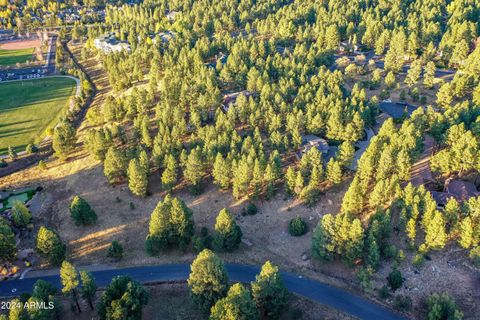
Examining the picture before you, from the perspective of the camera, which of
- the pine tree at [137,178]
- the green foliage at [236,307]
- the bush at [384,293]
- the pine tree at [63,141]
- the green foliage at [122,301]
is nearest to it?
the green foliage at [236,307]

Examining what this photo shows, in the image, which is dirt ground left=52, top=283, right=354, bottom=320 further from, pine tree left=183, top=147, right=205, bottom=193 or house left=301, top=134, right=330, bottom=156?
house left=301, top=134, right=330, bottom=156

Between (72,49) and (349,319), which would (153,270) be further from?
(72,49)

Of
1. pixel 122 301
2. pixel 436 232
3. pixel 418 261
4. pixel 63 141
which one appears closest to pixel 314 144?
Result: pixel 436 232

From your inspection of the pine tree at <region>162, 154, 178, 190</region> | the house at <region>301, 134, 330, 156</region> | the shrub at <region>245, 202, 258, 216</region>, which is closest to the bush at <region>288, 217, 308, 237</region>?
the shrub at <region>245, 202, 258, 216</region>

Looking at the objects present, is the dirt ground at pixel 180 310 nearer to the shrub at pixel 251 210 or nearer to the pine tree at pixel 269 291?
the pine tree at pixel 269 291

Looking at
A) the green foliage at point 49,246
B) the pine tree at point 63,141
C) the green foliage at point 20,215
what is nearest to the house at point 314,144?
the green foliage at point 49,246

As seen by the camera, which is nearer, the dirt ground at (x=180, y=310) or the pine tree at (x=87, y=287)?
the pine tree at (x=87, y=287)
